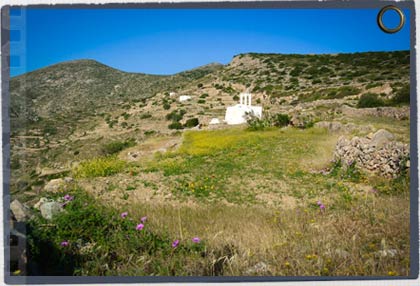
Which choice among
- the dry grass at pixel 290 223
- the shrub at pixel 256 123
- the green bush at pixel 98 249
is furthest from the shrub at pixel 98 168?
the shrub at pixel 256 123

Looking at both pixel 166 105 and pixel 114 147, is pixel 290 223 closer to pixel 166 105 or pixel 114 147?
pixel 114 147

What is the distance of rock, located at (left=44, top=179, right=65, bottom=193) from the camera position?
3483 millimetres

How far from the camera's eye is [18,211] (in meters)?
2.30

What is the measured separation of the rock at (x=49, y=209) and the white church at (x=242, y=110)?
3.88m

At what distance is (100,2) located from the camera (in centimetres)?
221

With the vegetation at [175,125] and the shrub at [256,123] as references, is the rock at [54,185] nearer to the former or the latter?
the shrub at [256,123]

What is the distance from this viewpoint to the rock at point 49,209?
2.46 m

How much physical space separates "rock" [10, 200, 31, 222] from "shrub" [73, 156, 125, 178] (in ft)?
7.05

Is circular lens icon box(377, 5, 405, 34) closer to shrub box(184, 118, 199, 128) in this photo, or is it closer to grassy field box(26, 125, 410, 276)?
grassy field box(26, 125, 410, 276)

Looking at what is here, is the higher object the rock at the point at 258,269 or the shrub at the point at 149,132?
the shrub at the point at 149,132

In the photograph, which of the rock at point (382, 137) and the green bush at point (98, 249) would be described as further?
the rock at point (382, 137)

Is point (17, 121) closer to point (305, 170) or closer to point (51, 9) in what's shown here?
point (51, 9)

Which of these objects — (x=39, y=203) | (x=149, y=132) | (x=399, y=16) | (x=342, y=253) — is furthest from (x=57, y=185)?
(x=149, y=132)

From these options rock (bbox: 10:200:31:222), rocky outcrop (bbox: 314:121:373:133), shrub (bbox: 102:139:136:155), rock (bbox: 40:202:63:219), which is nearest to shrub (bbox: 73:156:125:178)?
shrub (bbox: 102:139:136:155)
